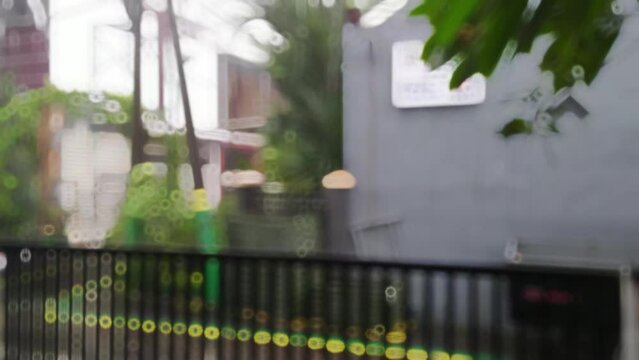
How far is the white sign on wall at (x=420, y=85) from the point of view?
16.7ft

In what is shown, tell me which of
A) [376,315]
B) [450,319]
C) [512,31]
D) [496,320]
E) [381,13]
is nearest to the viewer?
[512,31]

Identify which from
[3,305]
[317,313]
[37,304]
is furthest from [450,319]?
[3,305]

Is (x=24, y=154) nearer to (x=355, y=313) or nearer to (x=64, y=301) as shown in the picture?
(x=64, y=301)

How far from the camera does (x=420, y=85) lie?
5.28 m

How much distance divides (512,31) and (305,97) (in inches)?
145

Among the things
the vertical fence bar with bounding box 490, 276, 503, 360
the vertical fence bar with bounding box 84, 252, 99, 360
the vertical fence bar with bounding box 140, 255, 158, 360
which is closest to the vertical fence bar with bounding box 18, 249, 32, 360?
the vertical fence bar with bounding box 84, 252, 99, 360

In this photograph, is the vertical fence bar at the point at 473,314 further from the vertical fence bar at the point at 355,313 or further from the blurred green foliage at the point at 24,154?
the blurred green foliage at the point at 24,154

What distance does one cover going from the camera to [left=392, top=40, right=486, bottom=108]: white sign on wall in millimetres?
5090

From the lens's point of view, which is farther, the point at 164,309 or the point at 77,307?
the point at 77,307

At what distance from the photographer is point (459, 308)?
2760 millimetres

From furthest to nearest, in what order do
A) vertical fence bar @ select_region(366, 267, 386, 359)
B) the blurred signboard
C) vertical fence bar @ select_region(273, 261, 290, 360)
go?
the blurred signboard → vertical fence bar @ select_region(273, 261, 290, 360) → vertical fence bar @ select_region(366, 267, 386, 359)

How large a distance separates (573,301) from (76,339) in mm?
2734

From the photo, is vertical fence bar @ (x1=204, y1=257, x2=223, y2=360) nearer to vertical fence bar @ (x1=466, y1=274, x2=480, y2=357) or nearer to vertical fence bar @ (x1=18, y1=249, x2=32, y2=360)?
vertical fence bar @ (x1=18, y1=249, x2=32, y2=360)

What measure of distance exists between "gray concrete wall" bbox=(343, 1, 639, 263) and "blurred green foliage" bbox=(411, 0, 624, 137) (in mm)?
2481
